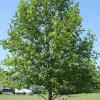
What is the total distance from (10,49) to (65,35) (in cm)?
420

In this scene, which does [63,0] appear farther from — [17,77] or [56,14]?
[17,77]

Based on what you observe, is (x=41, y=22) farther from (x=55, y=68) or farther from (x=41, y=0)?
(x=55, y=68)

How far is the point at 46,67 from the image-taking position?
2658 cm

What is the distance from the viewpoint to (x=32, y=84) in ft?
87.2

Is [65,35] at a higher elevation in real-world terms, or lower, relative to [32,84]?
higher

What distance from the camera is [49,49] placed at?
2714 cm

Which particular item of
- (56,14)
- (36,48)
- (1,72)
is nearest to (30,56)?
(36,48)

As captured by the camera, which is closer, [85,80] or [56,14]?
[85,80]

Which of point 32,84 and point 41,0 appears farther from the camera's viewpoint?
point 41,0

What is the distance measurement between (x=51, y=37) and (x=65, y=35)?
3.49 feet

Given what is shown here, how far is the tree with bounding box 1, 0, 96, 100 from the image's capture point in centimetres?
2630

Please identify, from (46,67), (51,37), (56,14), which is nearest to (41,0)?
(56,14)

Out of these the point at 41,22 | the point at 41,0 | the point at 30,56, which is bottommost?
the point at 30,56

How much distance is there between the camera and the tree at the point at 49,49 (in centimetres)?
2630
